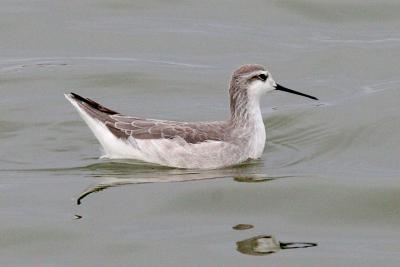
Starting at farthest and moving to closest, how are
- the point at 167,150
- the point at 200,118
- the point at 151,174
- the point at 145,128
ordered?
the point at 200,118 < the point at 145,128 < the point at 167,150 < the point at 151,174

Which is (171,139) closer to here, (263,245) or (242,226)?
(242,226)

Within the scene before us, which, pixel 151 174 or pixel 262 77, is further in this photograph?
pixel 262 77

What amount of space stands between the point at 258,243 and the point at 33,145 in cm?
431

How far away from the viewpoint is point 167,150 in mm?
13805

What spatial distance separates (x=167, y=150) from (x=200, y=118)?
236cm

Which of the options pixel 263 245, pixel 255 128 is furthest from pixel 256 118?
pixel 263 245

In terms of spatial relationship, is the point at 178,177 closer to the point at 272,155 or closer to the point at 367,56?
the point at 272,155

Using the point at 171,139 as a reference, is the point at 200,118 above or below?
above

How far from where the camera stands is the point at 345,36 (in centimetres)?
1961

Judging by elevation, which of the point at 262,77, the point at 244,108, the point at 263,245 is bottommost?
the point at 263,245

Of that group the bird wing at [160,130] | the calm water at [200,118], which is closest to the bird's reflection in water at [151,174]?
the calm water at [200,118]

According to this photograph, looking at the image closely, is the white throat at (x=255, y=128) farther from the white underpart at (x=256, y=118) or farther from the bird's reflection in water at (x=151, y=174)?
the bird's reflection in water at (x=151, y=174)

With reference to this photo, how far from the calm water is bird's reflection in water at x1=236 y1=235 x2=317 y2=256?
2 cm

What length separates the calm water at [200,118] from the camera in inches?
448
